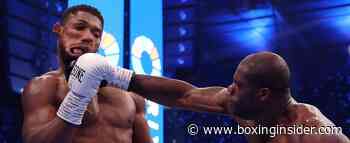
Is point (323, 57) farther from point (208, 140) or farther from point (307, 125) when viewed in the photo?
point (307, 125)

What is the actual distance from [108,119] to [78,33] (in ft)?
1.35

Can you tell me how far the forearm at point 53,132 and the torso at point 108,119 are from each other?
0.22m

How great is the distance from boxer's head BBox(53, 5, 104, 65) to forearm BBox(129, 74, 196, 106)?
19.1 inches

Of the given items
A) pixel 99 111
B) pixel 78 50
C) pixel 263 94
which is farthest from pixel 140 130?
pixel 263 94

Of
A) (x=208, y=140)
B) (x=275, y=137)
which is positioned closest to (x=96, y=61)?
(x=275, y=137)

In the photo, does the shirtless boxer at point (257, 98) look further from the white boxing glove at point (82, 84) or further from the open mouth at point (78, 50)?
the open mouth at point (78, 50)

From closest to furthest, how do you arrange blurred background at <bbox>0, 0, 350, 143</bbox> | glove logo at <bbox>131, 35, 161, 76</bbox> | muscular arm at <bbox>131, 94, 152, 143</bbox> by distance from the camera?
muscular arm at <bbox>131, 94, 152, 143</bbox> < glove logo at <bbox>131, 35, 161, 76</bbox> < blurred background at <bbox>0, 0, 350, 143</bbox>

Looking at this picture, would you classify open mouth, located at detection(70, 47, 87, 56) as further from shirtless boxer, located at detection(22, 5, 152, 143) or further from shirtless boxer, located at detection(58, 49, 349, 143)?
shirtless boxer, located at detection(58, 49, 349, 143)

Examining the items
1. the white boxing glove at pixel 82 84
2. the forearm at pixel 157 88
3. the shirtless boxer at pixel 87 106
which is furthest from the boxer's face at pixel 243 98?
the shirtless boxer at pixel 87 106

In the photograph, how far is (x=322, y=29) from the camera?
6.65 metres

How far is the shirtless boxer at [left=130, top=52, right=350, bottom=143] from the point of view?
5.74 feet

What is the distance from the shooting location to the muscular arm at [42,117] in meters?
1.90

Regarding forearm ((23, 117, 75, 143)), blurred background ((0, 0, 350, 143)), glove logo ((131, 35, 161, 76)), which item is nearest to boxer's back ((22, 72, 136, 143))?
forearm ((23, 117, 75, 143))

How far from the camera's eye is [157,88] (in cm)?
196
